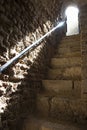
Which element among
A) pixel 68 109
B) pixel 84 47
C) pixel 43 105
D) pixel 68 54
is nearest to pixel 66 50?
pixel 68 54

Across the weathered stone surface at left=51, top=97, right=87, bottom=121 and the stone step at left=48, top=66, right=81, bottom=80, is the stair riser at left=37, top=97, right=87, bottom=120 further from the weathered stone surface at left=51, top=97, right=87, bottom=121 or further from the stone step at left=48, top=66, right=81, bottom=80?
the stone step at left=48, top=66, right=81, bottom=80

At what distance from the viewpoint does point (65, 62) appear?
12.6 feet

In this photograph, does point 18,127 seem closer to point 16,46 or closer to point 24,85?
point 24,85

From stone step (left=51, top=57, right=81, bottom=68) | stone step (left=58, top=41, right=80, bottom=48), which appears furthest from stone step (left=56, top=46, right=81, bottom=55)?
stone step (left=51, top=57, right=81, bottom=68)

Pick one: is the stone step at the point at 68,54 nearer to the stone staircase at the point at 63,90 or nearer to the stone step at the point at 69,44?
the stone staircase at the point at 63,90

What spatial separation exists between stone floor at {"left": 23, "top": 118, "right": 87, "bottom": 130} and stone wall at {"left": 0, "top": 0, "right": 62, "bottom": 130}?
0.15 meters

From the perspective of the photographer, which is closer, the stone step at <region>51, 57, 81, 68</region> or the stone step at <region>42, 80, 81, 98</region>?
the stone step at <region>42, 80, 81, 98</region>

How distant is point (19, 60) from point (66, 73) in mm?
1191

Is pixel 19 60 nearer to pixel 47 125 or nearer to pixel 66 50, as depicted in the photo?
pixel 47 125

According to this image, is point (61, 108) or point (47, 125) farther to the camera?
point (61, 108)

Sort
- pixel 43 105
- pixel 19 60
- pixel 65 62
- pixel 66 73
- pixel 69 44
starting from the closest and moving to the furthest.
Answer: pixel 19 60
pixel 43 105
pixel 66 73
pixel 65 62
pixel 69 44

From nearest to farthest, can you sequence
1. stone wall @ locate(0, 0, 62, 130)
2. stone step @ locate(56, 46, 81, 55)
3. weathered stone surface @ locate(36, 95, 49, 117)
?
stone wall @ locate(0, 0, 62, 130)
weathered stone surface @ locate(36, 95, 49, 117)
stone step @ locate(56, 46, 81, 55)

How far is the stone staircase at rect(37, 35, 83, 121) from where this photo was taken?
8.96ft

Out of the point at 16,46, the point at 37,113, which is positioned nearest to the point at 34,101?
the point at 37,113
